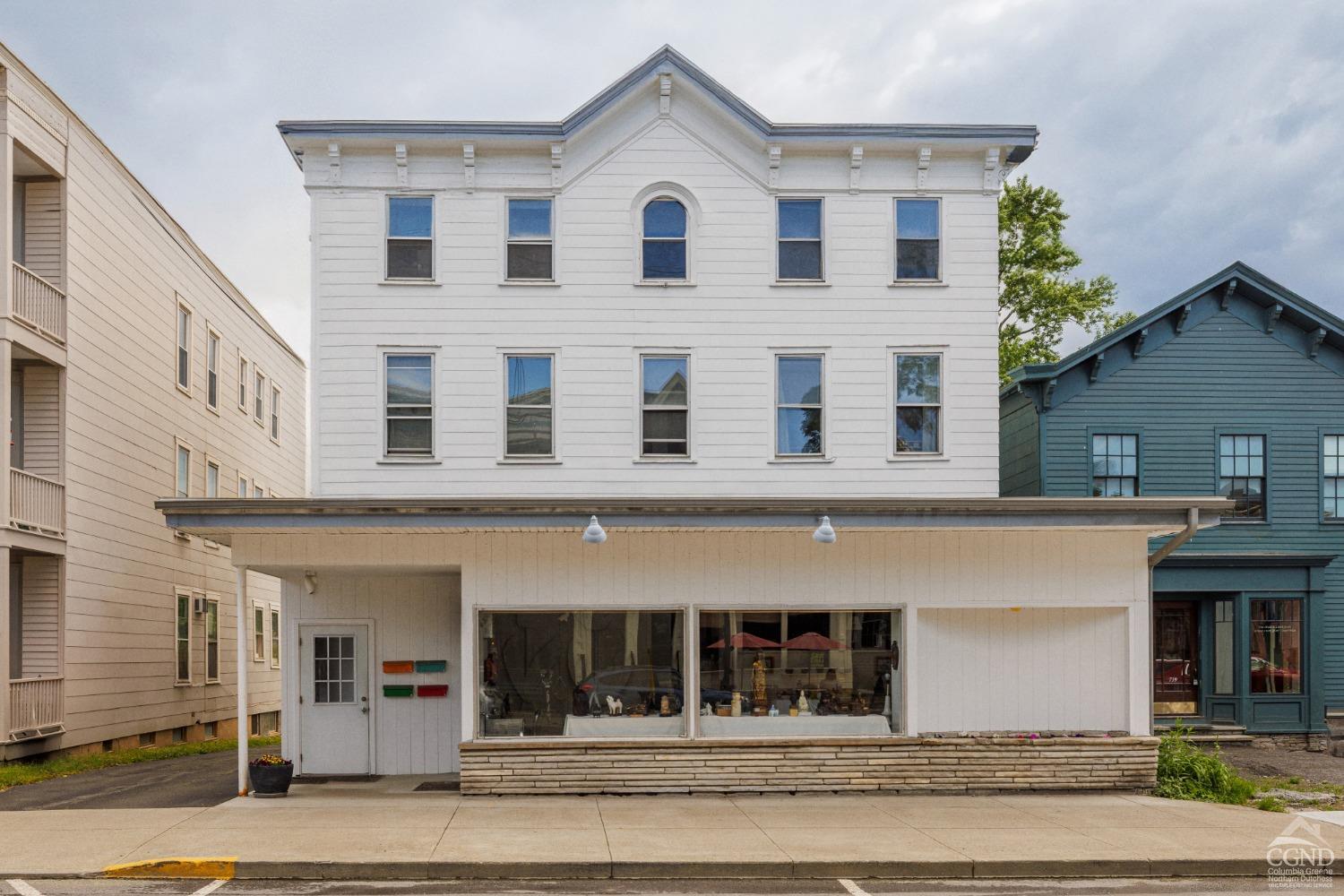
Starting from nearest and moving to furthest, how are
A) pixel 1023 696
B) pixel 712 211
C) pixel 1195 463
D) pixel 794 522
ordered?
pixel 794 522 → pixel 1023 696 → pixel 712 211 → pixel 1195 463

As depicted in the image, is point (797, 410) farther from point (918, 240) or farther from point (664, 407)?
point (918, 240)

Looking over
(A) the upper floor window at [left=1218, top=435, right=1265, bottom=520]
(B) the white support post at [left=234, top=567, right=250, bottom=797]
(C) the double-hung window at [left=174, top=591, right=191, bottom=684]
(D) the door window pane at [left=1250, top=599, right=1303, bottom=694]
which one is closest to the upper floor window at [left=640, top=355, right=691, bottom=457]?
(B) the white support post at [left=234, top=567, right=250, bottom=797]

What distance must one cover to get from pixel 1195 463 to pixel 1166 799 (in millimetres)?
8319

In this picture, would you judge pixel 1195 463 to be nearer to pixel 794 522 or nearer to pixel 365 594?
pixel 794 522

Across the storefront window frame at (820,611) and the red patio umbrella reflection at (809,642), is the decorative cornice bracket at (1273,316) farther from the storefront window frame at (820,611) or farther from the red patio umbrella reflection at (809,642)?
the red patio umbrella reflection at (809,642)

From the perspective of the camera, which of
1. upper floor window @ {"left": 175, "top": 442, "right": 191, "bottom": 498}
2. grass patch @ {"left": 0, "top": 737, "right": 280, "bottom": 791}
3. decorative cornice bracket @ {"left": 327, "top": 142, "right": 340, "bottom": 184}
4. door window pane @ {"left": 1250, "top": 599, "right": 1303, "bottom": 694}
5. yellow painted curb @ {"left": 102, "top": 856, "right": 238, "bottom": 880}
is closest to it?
yellow painted curb @ {"left": 102, "top": 856, "right": 238, "bottom": 880}

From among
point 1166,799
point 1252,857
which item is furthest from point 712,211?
point 1252,857

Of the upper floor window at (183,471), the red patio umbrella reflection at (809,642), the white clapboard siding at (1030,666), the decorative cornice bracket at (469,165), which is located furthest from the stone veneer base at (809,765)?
the upper floor window at (183,471)

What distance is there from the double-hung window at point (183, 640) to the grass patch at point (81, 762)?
172 centimetres

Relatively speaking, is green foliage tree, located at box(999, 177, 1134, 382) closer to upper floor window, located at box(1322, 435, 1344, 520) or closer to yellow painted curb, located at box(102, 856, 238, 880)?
upper floor window, located at box(1322, 435, 1344, 520)

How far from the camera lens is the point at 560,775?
51.4 ft

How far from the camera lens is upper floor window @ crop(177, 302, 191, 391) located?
26.7m

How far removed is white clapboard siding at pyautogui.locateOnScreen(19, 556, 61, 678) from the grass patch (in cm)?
146

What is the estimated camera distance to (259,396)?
3375 centimetres
